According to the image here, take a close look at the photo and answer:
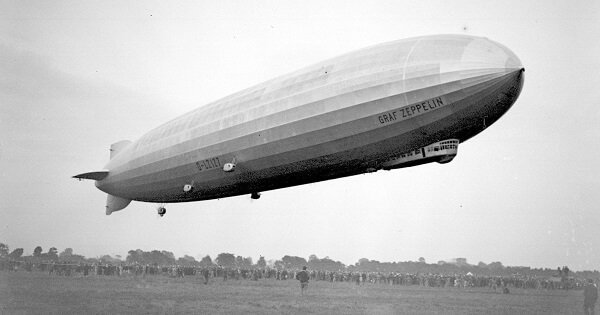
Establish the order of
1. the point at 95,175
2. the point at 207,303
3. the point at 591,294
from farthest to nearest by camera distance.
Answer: the point at 95,175 → the point at 591,294 → the point at 207,303

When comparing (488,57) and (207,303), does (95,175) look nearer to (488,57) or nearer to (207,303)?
(207,303)

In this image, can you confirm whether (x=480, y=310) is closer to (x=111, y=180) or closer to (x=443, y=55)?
(x=443, y=55)

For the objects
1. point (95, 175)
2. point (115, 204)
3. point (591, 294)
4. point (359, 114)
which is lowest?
point (591, 294)

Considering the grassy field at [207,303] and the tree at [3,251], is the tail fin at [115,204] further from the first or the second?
the tree at [3,251]

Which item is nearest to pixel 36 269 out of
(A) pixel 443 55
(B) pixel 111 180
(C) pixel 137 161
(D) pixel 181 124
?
(B) pixel 111 180

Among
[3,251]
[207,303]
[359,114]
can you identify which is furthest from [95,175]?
[359,114]

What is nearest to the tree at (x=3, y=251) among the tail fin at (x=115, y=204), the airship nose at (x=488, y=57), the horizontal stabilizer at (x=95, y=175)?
the tail fin at (x=115, y=204)
